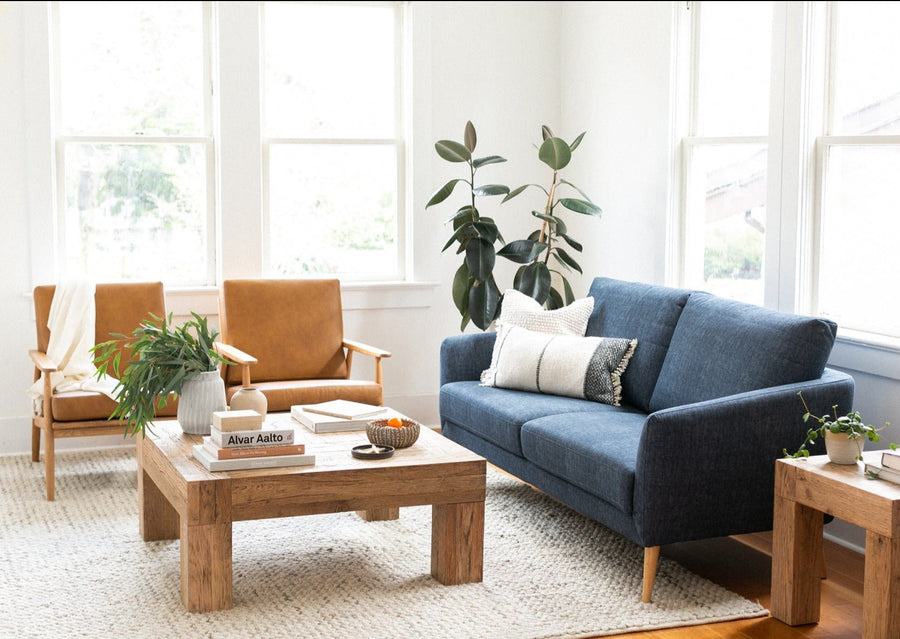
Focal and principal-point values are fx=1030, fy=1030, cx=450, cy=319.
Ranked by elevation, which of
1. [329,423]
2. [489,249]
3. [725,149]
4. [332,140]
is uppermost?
[332,140]

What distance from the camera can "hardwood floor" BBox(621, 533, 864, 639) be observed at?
307 cm

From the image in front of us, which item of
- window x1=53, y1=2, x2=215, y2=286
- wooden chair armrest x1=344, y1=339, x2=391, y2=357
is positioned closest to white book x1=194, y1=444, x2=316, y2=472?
wooden chair armrest x1=344, y1=339, x2=391, y2=357

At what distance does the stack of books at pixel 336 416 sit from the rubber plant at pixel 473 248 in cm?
136

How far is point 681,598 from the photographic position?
3311mm

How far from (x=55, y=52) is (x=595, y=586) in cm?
383

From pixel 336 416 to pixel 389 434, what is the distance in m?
0.43

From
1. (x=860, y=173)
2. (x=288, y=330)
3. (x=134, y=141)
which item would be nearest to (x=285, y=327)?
(x=288, y=330)

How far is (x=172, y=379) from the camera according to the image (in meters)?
3.49

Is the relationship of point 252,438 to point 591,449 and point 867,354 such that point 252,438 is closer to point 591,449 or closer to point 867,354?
point 591,449

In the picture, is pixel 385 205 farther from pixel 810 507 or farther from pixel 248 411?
pixel 810 507

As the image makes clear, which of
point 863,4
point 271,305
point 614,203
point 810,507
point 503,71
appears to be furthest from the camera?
point 503,71

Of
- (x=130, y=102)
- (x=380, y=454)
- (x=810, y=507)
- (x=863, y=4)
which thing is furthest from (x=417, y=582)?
(x=130, y=102)

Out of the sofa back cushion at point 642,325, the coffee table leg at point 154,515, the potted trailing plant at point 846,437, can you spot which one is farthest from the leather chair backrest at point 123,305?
the potted trailing plant at point 846,437

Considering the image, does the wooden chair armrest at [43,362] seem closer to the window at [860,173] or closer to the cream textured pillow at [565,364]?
the cream textured pillow at [565,364]
